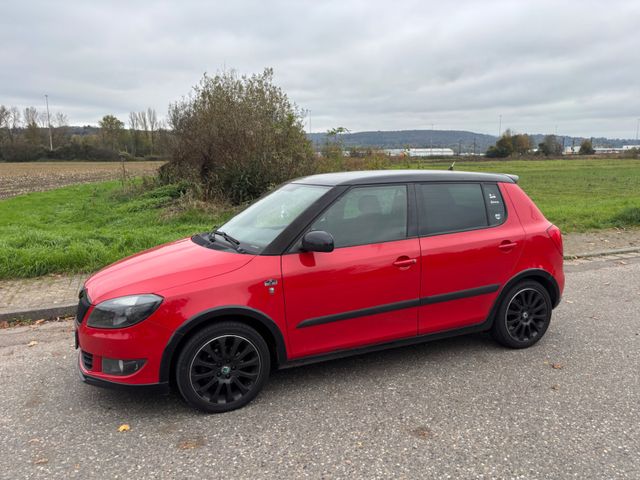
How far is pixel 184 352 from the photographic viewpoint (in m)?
3.19

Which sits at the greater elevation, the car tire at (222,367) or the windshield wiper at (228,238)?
the windshield wiper at (228,238)

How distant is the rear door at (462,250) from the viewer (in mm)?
3896

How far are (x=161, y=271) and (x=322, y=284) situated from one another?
1134 mm

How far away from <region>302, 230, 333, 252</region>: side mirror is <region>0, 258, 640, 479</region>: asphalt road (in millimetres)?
1106

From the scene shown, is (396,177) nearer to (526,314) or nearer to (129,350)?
(526,314)

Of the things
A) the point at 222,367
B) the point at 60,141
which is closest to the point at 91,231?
the point at 222,367

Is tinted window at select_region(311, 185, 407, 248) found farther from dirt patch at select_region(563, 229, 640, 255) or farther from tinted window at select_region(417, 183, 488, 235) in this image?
dirt patch at select_region(563, 229, 640, 255)

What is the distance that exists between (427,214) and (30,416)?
3290 millimetres

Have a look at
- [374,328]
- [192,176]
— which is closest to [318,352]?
[374,328]

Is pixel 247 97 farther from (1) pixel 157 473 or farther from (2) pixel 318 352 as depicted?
(1) pixel 157 473

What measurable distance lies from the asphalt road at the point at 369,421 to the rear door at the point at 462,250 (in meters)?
0.49

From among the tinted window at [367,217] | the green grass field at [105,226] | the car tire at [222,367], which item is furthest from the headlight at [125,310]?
the green grass field at [105,226]

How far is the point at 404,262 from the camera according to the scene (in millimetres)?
3734

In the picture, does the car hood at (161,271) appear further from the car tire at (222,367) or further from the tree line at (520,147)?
the tree line at (520,147)
